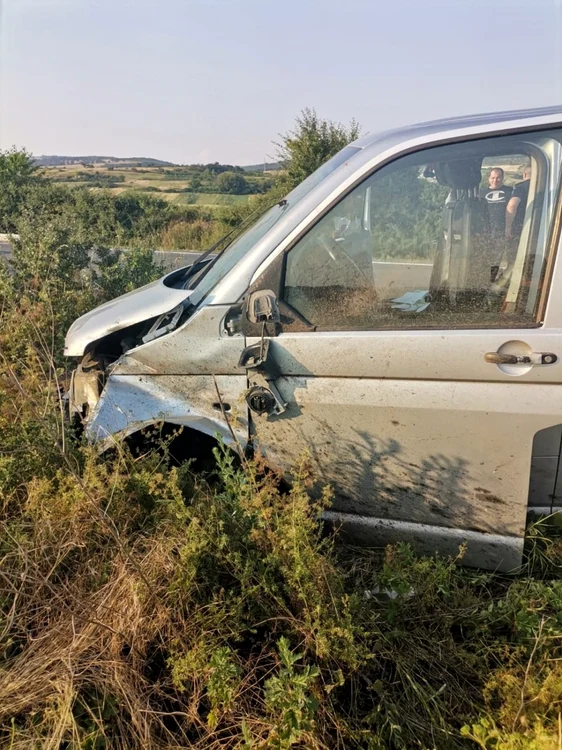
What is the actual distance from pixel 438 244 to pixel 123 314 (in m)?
1.62

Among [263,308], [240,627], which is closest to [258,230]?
[263,308]

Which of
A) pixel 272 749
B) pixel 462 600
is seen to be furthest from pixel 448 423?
pixel 272 749

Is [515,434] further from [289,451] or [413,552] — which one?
[289,451]

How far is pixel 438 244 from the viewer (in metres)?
2.41

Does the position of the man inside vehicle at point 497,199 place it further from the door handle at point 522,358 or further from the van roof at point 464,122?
the door handle at point 522,358

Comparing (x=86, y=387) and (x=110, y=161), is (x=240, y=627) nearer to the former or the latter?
(x=86, y=387)

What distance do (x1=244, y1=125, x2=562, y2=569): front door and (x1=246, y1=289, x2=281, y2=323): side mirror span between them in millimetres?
67

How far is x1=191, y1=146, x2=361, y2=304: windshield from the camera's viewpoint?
254 centimetres

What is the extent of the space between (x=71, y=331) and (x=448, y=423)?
213cm

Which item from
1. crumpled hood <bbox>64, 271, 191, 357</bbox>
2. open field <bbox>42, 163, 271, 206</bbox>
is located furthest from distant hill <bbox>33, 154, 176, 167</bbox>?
crumpled hood <bbox>64, 271, 191, 357</bbox>

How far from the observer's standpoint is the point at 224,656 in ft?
6.00

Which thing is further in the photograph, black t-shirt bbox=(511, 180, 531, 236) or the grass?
black t-shirt bbox=(511, 180, 531, 236)

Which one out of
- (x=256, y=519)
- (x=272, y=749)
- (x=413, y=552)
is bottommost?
(x=272, y=749)

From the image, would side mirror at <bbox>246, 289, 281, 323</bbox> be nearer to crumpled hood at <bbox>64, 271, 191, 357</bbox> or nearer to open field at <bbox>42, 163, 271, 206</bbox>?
crumpled hood at <bbox>64, 271, 191, 357</bbox>
